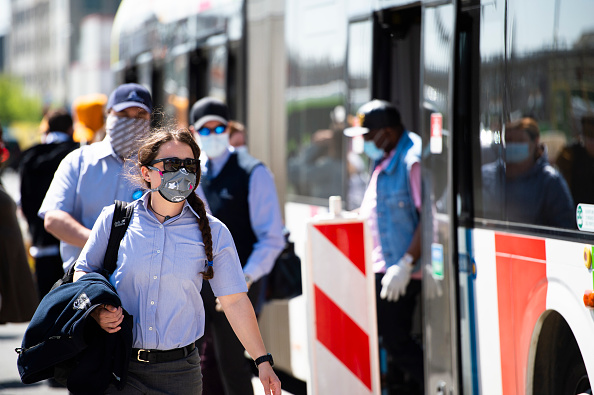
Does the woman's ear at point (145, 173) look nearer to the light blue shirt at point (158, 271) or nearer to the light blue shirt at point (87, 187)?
the light blue shirt at point (158, 271)

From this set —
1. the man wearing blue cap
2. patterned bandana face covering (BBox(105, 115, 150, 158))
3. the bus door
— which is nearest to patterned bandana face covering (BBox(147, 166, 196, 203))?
the man wearing blue cap

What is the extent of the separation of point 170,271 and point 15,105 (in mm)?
109715

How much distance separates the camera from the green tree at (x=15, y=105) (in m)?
108

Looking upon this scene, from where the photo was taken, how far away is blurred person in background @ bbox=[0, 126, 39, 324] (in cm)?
557

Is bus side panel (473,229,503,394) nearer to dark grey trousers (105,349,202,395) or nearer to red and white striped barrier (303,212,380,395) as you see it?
red and white striped barrier (303,212,380,395)

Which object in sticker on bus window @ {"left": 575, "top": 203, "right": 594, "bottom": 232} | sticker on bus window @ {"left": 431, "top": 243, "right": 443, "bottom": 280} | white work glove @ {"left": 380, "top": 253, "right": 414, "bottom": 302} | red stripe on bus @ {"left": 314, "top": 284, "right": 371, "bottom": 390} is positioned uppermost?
sticker on bus window @ {"left": 575, "top": 203, "right": 594, "bottom": 232}

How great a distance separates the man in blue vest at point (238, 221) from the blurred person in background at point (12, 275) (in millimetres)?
994

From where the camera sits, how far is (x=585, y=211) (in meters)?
3.77

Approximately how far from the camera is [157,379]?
144 inches

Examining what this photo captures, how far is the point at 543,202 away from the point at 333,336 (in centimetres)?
155

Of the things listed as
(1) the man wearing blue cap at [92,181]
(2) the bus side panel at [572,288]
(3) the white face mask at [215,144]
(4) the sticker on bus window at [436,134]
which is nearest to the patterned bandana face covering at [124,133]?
(1) the man wearing blue cap at [92,181]

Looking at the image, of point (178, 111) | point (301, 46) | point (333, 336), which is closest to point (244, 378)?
point (333, 336)

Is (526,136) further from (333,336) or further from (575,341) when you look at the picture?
(333,336)

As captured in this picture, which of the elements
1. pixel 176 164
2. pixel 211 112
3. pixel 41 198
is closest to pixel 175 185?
pixel 176 164
